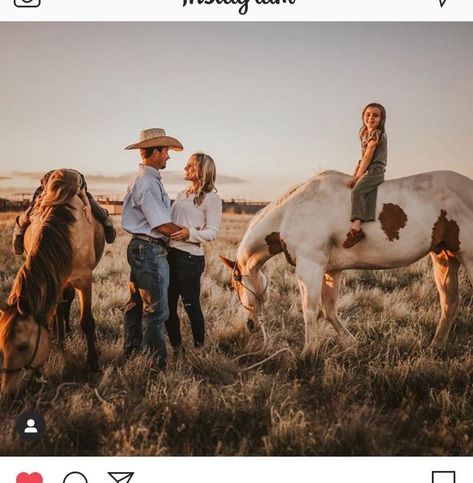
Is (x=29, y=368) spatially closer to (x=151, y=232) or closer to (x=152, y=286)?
(x=152, y=286)

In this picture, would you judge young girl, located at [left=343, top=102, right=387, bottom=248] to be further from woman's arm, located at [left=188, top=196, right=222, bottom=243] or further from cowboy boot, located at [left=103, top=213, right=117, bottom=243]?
cowboy boot, located at [left=103, top=213, right=117, bottom=243]

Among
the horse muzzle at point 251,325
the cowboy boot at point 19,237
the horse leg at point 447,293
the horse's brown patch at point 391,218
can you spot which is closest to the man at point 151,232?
the horse muzzle at point 251,325

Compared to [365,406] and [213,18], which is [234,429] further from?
[213,18]

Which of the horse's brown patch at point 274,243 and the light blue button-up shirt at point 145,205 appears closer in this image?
the light blue button-up shirt at point 145,205

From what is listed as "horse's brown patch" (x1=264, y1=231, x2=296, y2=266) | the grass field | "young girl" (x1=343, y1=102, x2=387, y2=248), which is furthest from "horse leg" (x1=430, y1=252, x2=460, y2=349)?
"horse's brown patch" (x1=264, y1=231, x2=296, y2=266)

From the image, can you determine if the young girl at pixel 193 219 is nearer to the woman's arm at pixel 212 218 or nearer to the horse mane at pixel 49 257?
the woman's arm at pixel 212 218

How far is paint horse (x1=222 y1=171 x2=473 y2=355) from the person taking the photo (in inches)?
177

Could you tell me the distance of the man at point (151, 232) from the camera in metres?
4.15

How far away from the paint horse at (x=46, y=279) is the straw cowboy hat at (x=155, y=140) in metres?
0.74

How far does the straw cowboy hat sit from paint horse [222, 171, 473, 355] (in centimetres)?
127

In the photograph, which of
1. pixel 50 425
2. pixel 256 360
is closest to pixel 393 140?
pixel 256 360

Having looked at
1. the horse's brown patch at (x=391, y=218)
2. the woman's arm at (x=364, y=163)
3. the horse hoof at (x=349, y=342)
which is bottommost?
the horse hoof at (x=349, y=342)
